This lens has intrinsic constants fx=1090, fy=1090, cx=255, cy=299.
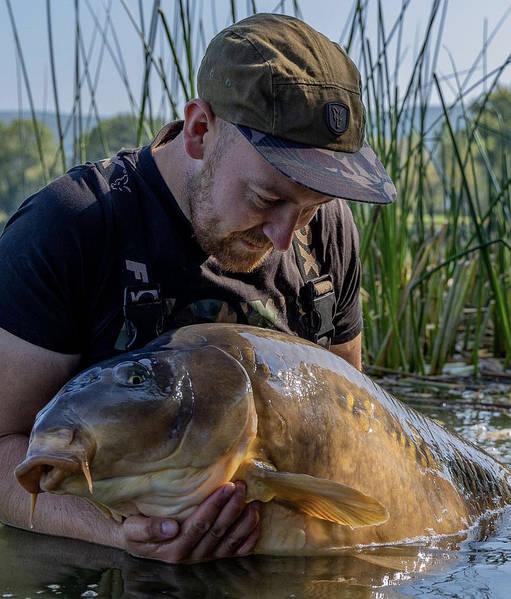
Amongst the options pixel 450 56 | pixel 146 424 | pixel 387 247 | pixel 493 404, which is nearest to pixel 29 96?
pixel 387 247

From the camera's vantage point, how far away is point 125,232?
8.85 feet

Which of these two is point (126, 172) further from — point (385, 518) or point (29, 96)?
point (29, 96)

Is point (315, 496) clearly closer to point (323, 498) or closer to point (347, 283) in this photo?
point (323, 498)

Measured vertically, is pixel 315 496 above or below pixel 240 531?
above

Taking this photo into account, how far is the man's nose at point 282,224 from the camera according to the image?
253 centimetres

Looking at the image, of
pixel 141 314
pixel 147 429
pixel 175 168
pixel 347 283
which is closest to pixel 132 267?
pixel 141 314

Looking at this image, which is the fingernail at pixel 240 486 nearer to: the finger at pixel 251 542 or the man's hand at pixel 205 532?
the man's hand at pixel 205 532

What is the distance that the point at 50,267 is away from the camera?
259 centimetres

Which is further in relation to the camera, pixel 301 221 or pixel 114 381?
pixel 301 221

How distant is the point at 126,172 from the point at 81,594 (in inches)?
43.8

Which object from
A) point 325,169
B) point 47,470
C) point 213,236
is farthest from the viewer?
point 213,236

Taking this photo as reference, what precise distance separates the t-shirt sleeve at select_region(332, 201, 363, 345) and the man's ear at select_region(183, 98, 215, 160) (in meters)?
0.72

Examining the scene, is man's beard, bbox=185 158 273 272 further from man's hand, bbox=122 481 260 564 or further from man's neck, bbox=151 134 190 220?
man's hand, bbox=122 481 260 564

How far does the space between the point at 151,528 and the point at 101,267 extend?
69 centimetres
